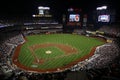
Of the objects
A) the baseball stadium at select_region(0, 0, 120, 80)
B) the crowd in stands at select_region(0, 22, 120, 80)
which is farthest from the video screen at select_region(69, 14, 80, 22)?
the crowd in stands at select_region(0, 22, 120, 80)

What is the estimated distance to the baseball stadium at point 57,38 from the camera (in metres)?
26.0

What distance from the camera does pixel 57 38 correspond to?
47.5 metres

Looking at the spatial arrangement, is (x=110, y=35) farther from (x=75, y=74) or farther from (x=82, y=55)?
(x=75, y=74)

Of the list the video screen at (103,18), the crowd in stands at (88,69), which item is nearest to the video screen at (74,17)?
the video screen at (103,18)

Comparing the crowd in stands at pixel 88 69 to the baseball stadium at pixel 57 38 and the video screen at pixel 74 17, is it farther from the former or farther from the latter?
the video screen at pixel 74 17

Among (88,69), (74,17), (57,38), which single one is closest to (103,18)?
(74,17)

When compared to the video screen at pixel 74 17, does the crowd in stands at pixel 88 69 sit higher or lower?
lower

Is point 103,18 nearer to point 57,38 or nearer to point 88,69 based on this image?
point 57,38

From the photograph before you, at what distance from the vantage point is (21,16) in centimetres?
5634

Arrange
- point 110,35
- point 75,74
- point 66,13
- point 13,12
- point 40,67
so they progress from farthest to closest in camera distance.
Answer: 1. point 66,13
2. point 13,12
3. point 110,35
4. point 40,67
5. point 75,74

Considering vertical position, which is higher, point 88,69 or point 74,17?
point 74,17

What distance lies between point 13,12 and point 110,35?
3476 centimetres

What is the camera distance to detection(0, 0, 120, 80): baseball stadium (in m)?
26.0

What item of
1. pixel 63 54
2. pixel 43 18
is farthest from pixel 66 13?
pixel 63 54
